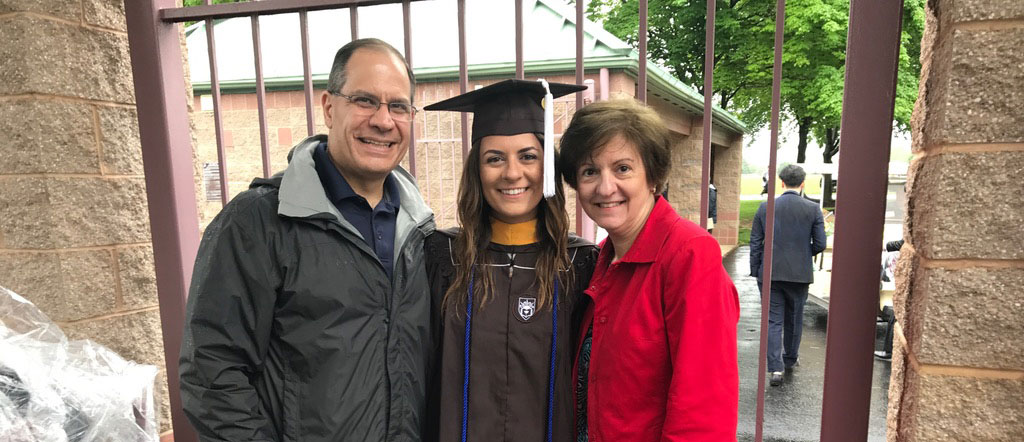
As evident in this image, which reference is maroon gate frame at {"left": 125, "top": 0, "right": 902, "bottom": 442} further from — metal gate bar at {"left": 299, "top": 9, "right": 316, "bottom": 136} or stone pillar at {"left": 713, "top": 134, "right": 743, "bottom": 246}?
stone pillar at {"left": 713, "top": 134, "right": 743, "bottom": 246}

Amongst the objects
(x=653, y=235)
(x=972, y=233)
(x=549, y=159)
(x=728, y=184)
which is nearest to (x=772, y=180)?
(x=653, y=235)

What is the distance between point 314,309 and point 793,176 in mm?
5460

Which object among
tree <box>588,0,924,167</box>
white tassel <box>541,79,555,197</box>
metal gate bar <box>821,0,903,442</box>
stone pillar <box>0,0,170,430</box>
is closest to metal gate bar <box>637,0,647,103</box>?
white tassel <box>541,79,555,197</box>

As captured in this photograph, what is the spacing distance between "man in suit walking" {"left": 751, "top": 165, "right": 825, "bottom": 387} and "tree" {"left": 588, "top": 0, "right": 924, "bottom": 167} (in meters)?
8.69

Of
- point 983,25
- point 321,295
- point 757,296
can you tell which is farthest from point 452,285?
point 757,296

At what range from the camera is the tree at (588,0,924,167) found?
1345 centimetres

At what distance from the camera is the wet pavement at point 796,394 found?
15.2 feet

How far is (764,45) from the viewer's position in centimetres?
1441

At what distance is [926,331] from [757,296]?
8.94 metres

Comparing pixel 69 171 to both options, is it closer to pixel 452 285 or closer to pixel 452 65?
pixel 452 285

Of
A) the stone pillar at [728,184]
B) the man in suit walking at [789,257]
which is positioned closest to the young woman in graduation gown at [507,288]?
the man in suit walking at [789,257]

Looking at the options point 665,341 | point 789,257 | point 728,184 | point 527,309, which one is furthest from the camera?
point 728,184

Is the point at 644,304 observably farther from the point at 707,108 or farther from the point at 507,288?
the point at 707,108

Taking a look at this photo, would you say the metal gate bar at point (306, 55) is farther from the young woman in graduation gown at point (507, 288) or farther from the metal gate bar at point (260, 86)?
the young woman in graduation gown at point (507, 288)
